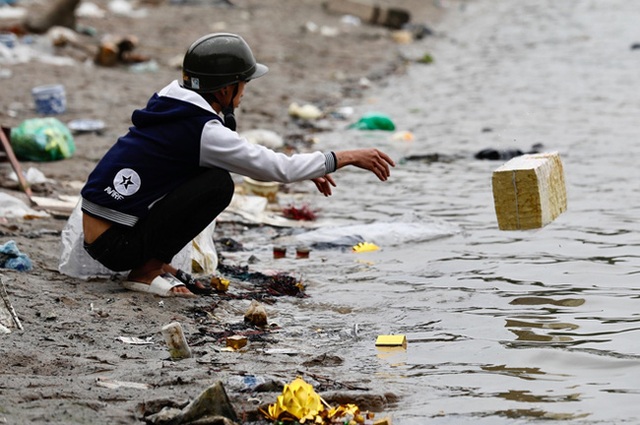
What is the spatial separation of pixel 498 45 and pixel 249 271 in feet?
47.4

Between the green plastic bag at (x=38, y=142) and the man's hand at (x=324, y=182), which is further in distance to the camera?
the green plastic bag at (x=38, y=142)

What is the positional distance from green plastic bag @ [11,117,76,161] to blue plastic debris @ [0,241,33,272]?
3.17 m

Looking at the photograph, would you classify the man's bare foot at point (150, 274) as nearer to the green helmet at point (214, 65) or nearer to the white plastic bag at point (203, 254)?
the white plastic bag at point (203, 254)

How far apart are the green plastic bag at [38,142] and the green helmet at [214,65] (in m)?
3.76

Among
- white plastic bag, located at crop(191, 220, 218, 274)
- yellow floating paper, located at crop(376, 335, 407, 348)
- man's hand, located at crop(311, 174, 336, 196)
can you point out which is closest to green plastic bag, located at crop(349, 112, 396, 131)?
white plastic bag, located at crop(191, 220, 218, 274)

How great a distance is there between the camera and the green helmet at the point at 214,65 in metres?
5.14

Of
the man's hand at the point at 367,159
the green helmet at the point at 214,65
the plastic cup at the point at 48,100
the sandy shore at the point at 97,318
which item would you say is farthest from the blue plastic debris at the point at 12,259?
the plastic cup at the point at 48,100

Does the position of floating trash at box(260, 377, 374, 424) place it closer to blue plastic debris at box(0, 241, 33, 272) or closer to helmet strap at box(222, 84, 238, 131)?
helmet strap at box(222, 84, 238, 131)

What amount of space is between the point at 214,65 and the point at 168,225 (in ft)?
2.51

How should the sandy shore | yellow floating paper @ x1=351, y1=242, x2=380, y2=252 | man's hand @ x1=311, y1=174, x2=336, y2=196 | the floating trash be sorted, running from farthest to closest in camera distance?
yellow floating paper @ x1=351, y1=242, x2=380, y2=252 → man's hand @ x1=311, y1=174, x2=336, y2=196 → the sandy shore → the floating trash

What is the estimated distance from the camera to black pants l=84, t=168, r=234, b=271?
5137 millimetres

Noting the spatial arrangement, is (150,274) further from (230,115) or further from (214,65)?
(214,65)

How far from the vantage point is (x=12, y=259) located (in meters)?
5.58

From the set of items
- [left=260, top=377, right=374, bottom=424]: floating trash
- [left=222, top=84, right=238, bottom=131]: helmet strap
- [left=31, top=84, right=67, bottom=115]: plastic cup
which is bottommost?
[left=260, top=377, right=374, bottom=424]: floating trash
